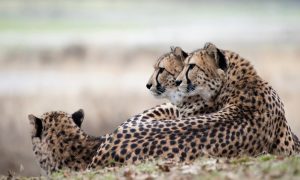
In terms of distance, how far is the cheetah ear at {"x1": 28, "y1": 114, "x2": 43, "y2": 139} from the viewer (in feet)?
33.5

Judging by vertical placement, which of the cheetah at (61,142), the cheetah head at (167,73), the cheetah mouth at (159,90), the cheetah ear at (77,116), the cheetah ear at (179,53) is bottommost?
the cheetah at (61,142)

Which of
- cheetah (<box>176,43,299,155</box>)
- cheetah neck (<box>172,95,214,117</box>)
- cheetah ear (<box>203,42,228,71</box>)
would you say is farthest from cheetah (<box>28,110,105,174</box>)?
cheetah ear (<box>203,42,228,71</box>)

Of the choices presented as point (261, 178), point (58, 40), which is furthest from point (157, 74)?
point (58, 40)

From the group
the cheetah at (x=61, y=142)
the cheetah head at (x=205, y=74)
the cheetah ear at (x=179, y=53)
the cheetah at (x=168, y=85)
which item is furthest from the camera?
the cheetah ear at (x=179, y=53)

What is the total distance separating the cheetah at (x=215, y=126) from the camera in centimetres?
952

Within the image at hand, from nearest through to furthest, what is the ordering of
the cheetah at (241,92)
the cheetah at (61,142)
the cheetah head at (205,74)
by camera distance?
1. the cheetah at (241,92)
2. the cheetah at (61,142)
3. the cheetah head at (205,74)

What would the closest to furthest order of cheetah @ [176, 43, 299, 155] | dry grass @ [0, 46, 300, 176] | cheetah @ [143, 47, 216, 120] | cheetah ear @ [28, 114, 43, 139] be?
1. cheetah @ [176, 43, 299, 155]
2. cheetah ear @ [28, 114, 43, 139]
3. cheetah @ [143, 47, 216, 120]
4. dry grass @ [0, 46, 300, 176]

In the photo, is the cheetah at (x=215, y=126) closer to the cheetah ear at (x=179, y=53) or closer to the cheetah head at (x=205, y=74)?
the cheetah head at (x=205, y=74)

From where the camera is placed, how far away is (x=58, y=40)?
24.1 m

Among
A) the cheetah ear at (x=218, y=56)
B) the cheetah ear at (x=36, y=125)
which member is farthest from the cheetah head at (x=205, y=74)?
the cheetah ear at (x=36, y=125)

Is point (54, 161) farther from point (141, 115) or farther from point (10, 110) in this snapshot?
point (10, 110)

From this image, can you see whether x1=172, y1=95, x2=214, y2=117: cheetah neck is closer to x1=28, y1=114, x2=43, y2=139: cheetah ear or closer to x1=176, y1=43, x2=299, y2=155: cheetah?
x1=176, y1=43, x2=299, y2=155: cheetah

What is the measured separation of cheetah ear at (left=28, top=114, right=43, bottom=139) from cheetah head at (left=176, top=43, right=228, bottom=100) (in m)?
1.13

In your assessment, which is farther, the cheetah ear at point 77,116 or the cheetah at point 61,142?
the cheetah ear at point 77,116
